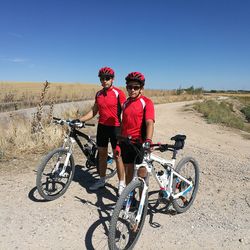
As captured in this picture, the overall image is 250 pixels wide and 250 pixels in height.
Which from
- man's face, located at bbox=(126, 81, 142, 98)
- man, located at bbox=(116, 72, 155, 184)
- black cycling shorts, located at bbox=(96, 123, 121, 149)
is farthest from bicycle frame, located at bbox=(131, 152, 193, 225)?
black cycling shorts, located at bbox=(96, 123, 121, 149)

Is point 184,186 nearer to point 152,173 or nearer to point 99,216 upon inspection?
point 152,173

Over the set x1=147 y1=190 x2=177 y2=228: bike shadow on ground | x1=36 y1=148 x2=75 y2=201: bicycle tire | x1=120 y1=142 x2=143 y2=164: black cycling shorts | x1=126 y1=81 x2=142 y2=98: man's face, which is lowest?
x1=147 y1=190 x2=177 y2=228: bike shadow on ground

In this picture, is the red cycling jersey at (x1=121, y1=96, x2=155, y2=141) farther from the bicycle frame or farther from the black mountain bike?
the black mountain bike

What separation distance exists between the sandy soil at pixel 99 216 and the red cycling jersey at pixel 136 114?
1.30 meters

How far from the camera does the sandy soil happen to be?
3.83 meters

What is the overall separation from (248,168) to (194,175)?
2.71 metres

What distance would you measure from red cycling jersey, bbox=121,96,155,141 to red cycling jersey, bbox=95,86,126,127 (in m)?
0.94

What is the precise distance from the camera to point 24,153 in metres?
7.28

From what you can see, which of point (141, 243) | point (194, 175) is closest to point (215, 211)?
point (194, 175)

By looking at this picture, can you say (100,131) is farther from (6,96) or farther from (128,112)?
(6,96)

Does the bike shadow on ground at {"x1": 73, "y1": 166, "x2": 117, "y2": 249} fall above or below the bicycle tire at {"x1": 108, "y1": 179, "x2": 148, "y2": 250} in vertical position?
below

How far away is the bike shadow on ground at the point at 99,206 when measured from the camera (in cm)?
380

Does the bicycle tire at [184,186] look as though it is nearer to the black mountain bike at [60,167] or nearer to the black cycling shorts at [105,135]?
the black cycling shorts at [105,135]

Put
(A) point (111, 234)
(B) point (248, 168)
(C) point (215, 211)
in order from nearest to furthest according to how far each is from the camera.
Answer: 1. (A) point (111, 234)
2. (C) point (215, 211)
3. (B) point (248, 168)
